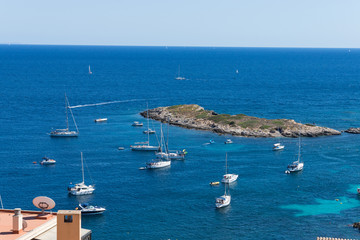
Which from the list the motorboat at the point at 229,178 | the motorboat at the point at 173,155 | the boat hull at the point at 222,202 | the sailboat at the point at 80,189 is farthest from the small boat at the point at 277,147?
the sailboat at the point at 80,189

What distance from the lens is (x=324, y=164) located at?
108 metres

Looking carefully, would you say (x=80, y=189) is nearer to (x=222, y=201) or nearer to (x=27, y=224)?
(x=222, y=201)

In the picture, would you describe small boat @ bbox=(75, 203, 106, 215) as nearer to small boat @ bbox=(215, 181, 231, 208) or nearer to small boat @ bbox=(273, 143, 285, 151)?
small boat @ bbox=(215, 181, 231, 208)

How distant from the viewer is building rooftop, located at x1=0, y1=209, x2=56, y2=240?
109 ft

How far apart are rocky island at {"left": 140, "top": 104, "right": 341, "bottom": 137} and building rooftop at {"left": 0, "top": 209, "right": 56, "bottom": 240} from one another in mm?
99706

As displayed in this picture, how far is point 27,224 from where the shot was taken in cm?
3488

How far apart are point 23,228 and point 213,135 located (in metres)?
101

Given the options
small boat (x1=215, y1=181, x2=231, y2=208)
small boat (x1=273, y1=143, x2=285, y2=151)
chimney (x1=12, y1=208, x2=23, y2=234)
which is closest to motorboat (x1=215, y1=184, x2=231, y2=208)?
small boat (x1=215, y1=181, x2=231, y2=208)

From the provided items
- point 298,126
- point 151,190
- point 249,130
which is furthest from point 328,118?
point 151,190

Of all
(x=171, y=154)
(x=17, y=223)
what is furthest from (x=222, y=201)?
(x=17, y=223)

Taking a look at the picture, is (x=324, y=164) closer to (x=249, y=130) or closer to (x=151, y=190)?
(x=249, y=130)

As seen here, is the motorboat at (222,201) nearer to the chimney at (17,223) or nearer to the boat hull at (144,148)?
the boat hull at (144,148)

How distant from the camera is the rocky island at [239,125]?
13375cm

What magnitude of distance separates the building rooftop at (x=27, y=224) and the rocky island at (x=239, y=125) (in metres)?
99.7
